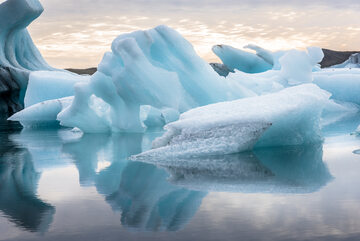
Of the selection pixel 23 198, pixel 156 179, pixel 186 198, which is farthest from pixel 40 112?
pixel 186 198

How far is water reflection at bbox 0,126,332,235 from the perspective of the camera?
2.74 meters

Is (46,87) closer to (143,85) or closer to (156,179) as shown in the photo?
(143,85)

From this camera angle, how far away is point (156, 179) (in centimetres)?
379

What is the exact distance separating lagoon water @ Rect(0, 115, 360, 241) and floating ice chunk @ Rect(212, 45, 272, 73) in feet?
39.7

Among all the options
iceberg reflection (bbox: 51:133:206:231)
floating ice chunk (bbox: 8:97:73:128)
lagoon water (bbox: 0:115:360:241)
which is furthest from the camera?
floating ice chunk (bbox: 8:97:73:128)

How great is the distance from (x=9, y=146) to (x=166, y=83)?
2.71 meters

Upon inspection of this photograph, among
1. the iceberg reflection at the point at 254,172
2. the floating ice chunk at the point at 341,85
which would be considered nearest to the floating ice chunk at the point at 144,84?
the iceberg reflection at the point at 254,172

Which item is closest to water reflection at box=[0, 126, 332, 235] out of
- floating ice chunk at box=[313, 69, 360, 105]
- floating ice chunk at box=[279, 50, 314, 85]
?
floating ice chunk at box=[279, 50, 314, 85]

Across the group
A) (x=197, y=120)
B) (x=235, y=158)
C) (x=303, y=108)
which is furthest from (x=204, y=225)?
(x=303, y=108)

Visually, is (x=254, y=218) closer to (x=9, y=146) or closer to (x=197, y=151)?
(x=197, y=151)

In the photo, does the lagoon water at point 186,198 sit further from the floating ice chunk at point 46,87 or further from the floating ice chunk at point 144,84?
the floating ice chunk at point 46,87

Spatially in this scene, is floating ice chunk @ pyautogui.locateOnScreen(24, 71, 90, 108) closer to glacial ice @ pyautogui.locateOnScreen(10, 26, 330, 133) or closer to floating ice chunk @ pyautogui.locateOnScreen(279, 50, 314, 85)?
glacial ice @ pyautogui.locateOnScreen(10, 26, 330, 133)

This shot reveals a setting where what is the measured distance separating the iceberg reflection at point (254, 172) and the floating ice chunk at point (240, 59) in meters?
12.1

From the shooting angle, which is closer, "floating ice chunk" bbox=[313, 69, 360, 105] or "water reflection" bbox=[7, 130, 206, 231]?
"water reflection" bbox=[7, 130, 206, 231]
